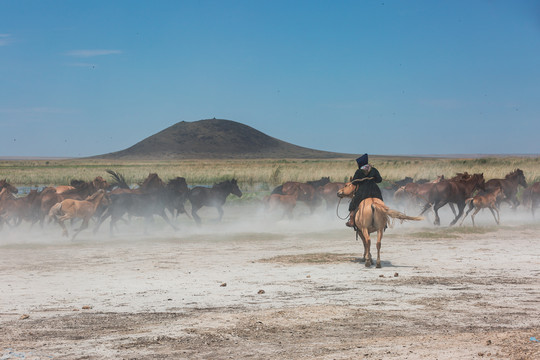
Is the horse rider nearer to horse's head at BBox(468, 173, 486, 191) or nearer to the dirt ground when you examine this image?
the dirt ground

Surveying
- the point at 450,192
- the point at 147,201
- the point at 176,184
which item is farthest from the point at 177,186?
the point at 450,192

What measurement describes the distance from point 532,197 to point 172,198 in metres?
13.5

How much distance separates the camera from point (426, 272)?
12.5 meters

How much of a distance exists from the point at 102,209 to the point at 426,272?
479 inches

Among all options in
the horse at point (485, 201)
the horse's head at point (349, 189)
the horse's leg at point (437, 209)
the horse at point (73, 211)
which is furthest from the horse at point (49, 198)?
the horse at point (485, 201)

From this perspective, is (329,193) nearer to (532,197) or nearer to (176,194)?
(176,194)

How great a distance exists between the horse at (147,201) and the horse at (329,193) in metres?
5.55

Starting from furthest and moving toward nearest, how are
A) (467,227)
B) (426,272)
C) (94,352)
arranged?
(467,227) < (426,272) < (94,352)

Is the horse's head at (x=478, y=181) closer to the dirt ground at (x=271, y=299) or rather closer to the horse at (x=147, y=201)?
the dirt ground at (x=271, y=299)

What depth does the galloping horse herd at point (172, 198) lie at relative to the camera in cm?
2122

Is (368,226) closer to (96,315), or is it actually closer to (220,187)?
(96,315)

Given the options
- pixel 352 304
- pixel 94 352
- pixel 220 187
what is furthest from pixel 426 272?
pixel 220 187

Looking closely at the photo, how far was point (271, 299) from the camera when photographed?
10.1 m

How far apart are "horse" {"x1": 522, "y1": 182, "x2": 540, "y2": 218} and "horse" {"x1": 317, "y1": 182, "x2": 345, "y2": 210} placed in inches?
277
